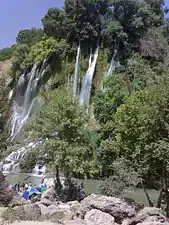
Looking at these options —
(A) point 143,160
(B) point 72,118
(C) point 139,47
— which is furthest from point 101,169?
(C) point 139,47

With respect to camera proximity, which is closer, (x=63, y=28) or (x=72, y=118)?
(x=72, y=118)

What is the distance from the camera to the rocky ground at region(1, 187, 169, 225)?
11.5 meters

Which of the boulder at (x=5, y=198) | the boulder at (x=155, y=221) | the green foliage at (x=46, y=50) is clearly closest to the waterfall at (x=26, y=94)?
the green foliage at (x=46, y=50)

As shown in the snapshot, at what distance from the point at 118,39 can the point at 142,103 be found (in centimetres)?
2601

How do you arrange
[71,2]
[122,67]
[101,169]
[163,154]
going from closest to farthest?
[163,154] → [101,169] → [122,67] → [71,2]

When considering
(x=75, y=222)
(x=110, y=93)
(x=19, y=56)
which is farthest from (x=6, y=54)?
(x=75, y=222)

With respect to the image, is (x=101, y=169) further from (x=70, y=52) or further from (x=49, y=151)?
(x=70, y=52)

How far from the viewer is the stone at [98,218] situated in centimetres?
1152

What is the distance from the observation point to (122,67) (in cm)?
4128

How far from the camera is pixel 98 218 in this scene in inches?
460

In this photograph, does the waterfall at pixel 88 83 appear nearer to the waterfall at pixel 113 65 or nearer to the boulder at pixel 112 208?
the waterfall at pixel 113 65

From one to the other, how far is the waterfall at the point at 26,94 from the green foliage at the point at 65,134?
26.4m

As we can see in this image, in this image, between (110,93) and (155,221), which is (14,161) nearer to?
(110,93)

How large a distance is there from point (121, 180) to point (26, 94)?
114 ft
